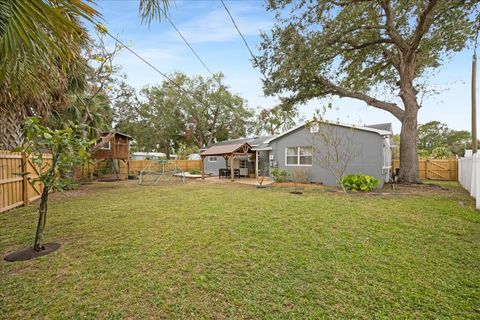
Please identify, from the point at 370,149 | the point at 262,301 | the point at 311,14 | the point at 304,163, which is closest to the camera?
the point at 262,301

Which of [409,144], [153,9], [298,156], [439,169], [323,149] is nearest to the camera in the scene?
[153,9]

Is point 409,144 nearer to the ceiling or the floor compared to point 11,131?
nearer to the floor

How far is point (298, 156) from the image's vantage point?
1357 centimetres

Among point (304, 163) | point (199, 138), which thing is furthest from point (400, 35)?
point (199, 138)

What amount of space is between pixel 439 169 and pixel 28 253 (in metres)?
19.4

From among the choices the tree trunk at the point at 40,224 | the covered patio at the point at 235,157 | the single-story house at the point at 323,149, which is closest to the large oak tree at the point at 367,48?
the single-story house at the point at 323,149

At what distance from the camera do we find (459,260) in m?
3.31

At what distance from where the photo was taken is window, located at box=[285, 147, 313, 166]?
43.2 feet

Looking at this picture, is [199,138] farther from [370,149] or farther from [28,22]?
[28,22]

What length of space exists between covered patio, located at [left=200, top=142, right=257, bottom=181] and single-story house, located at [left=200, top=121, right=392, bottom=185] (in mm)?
73

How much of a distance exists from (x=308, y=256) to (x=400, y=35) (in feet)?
41.6

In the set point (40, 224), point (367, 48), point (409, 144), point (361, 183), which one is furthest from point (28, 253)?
point (367, 48)

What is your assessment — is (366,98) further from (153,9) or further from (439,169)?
(153,9)

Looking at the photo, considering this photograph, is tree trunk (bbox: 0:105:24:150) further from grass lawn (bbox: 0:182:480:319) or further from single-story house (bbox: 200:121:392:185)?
single-story house (bbox: 200:121:392:185)
